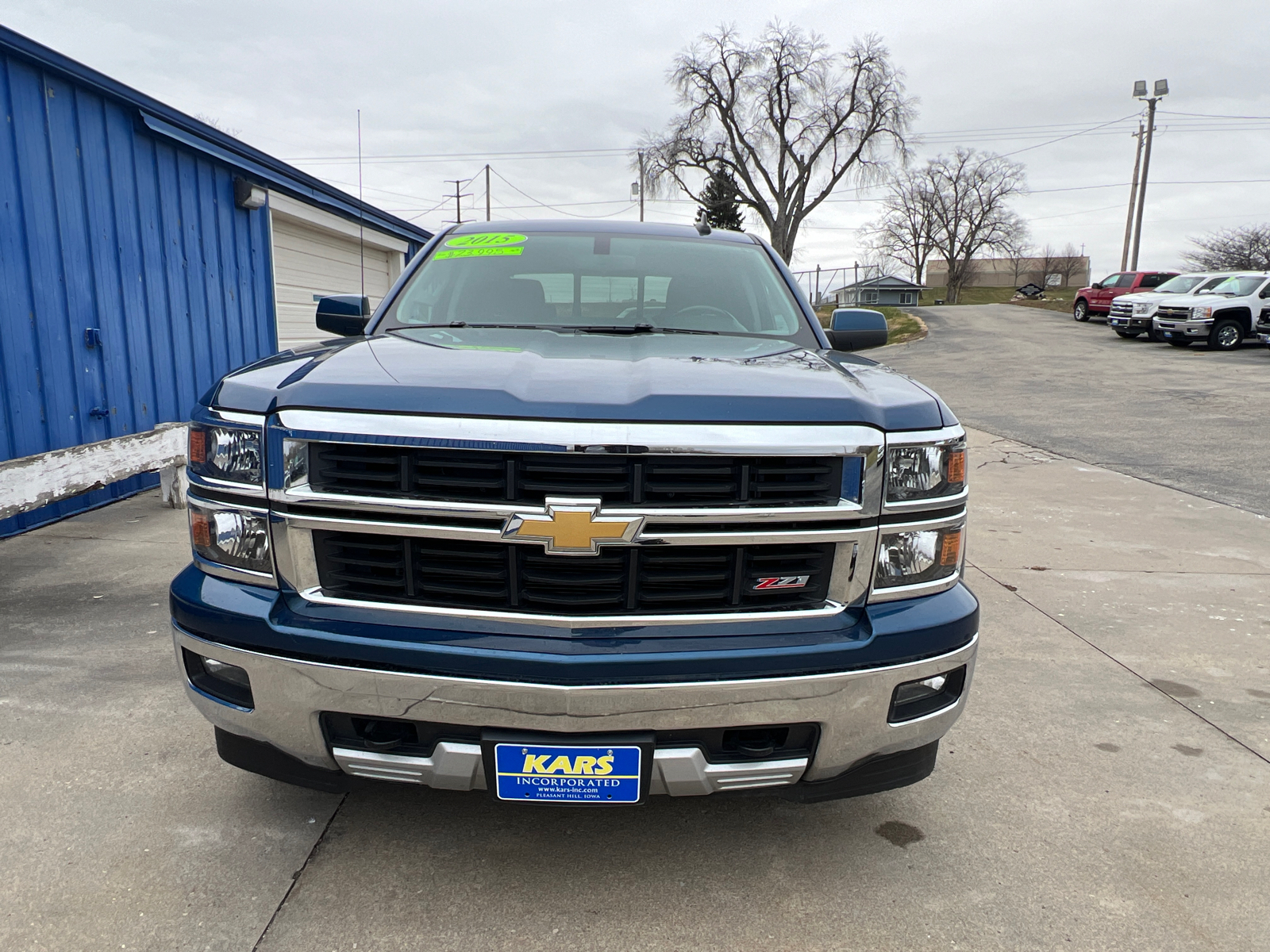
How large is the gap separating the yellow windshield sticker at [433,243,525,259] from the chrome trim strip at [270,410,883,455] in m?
1.71

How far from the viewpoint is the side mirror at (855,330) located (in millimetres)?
3379

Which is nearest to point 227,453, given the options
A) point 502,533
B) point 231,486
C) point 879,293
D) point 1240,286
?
point 231,486

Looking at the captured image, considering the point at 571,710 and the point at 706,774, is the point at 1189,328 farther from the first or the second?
the point at 571,710

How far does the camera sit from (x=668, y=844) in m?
2.36

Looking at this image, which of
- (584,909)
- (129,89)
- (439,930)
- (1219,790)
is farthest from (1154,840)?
(129,89)

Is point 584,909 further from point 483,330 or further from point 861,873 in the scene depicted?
point 483,330

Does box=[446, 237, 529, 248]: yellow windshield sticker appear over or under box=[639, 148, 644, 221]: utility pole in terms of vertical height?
under

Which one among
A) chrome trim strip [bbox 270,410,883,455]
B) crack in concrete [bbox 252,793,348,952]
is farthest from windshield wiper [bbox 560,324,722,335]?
crack in concrete [bbox 252,793,348,952]

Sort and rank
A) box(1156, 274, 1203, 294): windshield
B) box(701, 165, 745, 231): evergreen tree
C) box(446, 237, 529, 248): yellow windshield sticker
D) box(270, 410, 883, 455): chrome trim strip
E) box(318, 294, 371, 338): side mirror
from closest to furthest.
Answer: box(270, 410, 883, 455): chrome trim strip → box(318, 294, 371, 338): side mirror → box(446, 237, 529, 248): yellow windshield sticker → box(1156, 274, 1203, 294): windshield → box(701, 165, 745, 231): evergreen tree

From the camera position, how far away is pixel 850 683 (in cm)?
191

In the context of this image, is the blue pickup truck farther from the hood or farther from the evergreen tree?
the evergreen tree

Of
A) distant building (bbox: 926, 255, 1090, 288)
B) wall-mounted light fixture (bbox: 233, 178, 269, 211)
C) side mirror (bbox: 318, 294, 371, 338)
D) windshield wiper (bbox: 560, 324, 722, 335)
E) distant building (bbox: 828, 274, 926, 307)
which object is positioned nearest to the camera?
windshield wiper (bbox: 560, 324, 722, 335)

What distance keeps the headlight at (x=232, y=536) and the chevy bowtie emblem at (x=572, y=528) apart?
1.94 ft

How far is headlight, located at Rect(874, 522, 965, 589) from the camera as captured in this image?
2.00 meters
